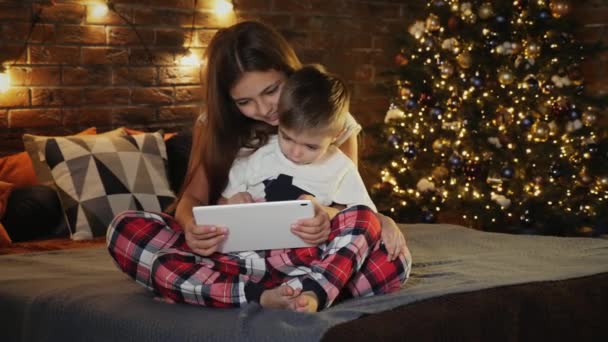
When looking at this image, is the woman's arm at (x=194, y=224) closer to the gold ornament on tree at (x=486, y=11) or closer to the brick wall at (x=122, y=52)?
the brick wall at (x=122, y=52)

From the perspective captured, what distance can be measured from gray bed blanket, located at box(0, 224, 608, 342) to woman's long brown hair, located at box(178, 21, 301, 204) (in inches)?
14.4

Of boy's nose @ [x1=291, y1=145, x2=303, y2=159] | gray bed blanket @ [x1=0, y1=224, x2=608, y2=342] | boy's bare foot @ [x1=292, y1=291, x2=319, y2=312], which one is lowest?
gray bed blanket @ [x1=0, y1=224, x2=608, y2=342]

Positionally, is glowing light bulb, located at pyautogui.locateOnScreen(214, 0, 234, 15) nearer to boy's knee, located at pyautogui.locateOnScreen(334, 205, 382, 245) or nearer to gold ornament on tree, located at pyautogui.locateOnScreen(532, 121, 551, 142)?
gold ornament on tree, located at pyautogui.locateOnScreen(532, 121, 551, 142)

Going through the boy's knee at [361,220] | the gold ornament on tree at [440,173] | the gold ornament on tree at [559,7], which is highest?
the gold ornament on tree at [559,7]

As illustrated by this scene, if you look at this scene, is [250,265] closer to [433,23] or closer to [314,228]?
[314,228]

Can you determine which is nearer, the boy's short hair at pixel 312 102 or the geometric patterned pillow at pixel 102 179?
the boy's short hair at pixel 312 102

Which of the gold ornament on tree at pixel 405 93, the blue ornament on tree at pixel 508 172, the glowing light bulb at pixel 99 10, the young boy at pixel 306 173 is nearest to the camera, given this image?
the young boy at pixel 306 173

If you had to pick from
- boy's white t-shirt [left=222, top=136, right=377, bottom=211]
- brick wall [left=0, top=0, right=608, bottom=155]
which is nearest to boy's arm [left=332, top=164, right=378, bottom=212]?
boy's white t-shirt [left=222, top=136, right=377, bottom=211]

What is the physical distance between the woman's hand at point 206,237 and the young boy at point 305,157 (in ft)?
0.66

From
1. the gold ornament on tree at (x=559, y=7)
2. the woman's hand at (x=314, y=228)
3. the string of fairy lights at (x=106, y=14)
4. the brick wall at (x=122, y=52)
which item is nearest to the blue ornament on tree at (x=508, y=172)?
the gold ornament on tree at (x=559, y=7)

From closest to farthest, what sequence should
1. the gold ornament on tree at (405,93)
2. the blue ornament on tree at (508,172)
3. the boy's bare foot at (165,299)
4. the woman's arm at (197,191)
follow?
→ the boy's bare foot at (165,299) → the woman's arm at (197,191) → the blue ornament on tree at (508,172) → the gold ornament on tree at (405,93)

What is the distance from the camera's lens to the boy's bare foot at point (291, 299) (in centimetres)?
191

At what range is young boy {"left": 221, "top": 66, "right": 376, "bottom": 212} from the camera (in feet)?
7.14

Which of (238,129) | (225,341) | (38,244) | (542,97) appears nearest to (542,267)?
(238,129)
